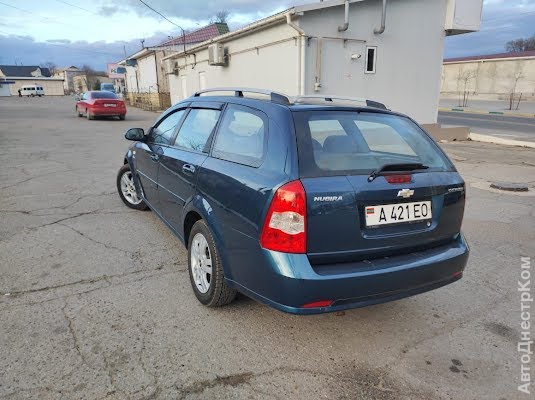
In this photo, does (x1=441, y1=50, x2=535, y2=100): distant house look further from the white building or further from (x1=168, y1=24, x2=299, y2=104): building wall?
(x1=168, y1=24, x2=299, y2=104): building wall

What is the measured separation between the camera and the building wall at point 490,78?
38713mm

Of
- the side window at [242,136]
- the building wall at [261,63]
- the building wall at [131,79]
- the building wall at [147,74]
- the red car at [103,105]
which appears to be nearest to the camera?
the side window at [242,136]

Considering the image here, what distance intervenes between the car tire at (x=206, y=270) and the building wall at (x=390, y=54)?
8917 millimetres

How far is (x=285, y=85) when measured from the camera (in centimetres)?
1205

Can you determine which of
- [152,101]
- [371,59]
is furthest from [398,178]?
[152,101]

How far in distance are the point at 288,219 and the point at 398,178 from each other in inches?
31.2

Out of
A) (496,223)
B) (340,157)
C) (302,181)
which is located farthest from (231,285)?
(496,223)

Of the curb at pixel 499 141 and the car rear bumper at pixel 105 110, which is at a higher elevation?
the car rear bumper at pixel 105 110

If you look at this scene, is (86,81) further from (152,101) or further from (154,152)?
(154,152)

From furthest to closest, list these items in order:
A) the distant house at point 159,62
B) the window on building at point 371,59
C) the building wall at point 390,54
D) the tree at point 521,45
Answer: the tree at point 521,45 < the distant house at point 159,62 < the window on building at point 371,59 < the building wall at point 390,54

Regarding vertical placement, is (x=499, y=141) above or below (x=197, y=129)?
below

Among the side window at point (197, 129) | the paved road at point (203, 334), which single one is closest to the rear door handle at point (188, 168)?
the side window at point (197, 129)

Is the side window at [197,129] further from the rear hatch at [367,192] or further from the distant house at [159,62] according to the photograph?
the distant house at [159,62]

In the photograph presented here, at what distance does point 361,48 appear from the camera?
1179 cm
